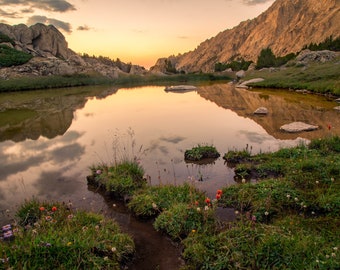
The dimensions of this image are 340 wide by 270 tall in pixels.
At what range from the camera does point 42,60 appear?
107m

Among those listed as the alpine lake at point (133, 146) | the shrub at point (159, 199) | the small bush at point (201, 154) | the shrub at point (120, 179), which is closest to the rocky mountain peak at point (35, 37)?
the alpine lake at point (133, 146)

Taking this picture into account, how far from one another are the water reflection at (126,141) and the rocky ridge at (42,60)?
72.6 metres

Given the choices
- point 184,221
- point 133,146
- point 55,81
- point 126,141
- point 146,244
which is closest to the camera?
point 146,244

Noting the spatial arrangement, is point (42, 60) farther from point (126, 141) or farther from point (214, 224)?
point (214, 224)

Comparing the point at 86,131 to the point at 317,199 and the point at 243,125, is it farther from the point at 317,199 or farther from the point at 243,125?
the point at 317,199

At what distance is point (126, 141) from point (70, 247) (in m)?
11.2

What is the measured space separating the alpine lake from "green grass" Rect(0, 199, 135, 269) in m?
0.66

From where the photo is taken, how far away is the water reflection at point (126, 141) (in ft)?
34.2

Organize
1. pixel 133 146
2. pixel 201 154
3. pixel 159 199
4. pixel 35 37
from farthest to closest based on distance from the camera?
pixel 35 37 → pixel 133 146 → pixel 201 154 → pixel 159 199

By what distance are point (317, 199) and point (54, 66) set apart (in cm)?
10814

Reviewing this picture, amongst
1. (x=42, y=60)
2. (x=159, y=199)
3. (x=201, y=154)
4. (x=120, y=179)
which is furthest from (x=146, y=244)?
(x=42, y=60)

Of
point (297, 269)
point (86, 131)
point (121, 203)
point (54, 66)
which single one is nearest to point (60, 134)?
point (86, 131)

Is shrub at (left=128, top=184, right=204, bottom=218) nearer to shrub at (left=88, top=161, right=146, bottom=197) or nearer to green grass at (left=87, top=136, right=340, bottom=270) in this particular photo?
green grass at (left=87, top=136, right=340, bottom=270)

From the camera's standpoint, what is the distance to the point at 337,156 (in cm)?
1014
